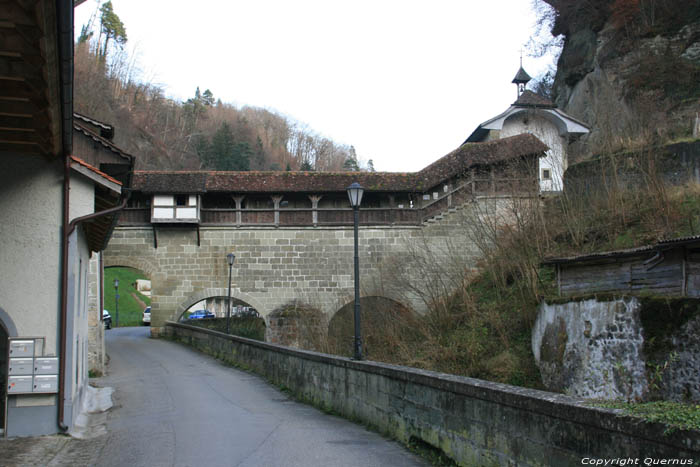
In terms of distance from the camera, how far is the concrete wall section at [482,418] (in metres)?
3.86

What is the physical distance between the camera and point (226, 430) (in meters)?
8.82

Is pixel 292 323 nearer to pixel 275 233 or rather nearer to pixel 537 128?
pixel 275 233

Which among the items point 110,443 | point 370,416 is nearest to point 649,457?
point 370,416

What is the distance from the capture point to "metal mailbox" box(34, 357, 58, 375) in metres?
8.34

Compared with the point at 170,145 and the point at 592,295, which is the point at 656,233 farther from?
the point at 170,145

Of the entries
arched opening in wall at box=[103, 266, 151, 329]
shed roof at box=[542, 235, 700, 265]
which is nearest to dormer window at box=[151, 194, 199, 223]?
arched opening in wall at box=[103, 266, 151, 329]

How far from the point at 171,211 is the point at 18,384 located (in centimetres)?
2206

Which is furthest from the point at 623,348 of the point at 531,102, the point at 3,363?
the point at 531,102

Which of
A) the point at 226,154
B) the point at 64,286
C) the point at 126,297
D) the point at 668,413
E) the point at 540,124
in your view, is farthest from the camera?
the point at 226,154

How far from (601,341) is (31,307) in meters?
11.2

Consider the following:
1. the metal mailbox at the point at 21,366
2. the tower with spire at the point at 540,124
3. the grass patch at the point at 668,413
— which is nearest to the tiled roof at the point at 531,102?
the tower with spire at the point at 540,124

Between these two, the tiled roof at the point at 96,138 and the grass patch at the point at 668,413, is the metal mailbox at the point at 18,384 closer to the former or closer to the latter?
the tiled roof at the point at 96,138

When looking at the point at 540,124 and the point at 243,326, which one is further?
the point at 540,124

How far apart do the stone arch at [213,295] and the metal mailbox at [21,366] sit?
2168 centimetres
